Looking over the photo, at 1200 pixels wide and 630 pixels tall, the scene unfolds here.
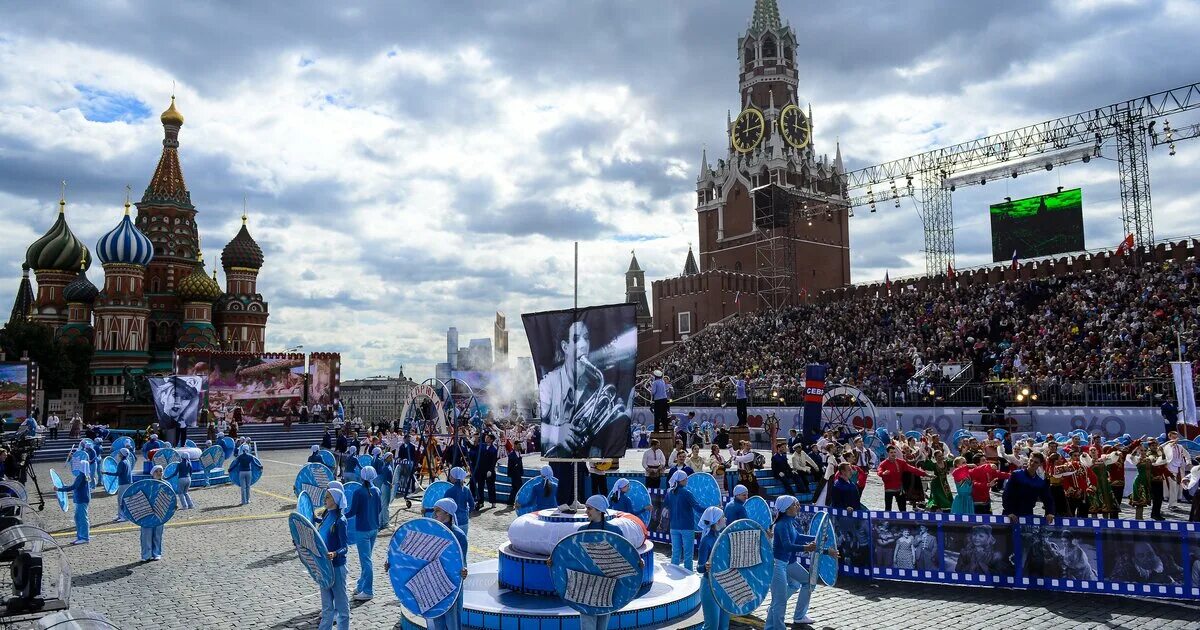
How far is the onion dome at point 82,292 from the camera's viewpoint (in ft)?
211

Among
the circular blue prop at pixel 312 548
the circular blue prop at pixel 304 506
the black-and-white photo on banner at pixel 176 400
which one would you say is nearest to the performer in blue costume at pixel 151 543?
the circular blue prop at pixel 304 506

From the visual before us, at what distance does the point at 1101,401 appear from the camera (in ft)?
87.6

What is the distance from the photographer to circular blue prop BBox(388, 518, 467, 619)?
23.4 feet

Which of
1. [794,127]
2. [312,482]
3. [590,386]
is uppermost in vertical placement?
[794,127]

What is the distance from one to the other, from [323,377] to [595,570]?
2206 inches

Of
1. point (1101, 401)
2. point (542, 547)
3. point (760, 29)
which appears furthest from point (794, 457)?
point (760, 29)

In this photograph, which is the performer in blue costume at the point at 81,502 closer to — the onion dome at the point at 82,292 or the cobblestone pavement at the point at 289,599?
the cobblestone pavement at the point at 289,599

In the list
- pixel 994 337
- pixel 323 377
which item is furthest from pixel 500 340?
pixel 994 337

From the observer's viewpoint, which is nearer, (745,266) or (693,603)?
(693,603)

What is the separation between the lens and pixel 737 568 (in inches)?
313

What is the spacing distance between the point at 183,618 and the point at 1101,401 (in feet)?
92.6

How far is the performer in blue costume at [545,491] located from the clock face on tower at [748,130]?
70085 mm

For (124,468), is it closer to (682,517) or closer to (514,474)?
(514,474)

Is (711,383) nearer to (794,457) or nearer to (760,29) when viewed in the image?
(794,457)
